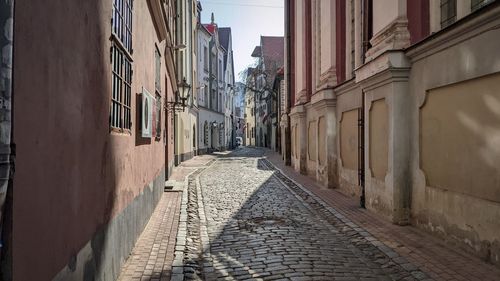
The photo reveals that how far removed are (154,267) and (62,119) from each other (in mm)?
3008

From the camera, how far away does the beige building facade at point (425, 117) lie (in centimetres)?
576

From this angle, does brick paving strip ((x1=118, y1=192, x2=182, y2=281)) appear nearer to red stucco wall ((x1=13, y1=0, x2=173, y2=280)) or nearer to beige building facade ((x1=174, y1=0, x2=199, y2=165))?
red stucco wall ((x1=13, y1=0, x2=173, y2=280))

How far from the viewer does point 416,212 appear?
7.85 metres

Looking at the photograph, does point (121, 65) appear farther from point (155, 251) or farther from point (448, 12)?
point (448, 12)

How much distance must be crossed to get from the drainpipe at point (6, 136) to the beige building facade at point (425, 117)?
5.02 metres

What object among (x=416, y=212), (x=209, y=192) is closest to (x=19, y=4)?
(x=416, y=212)

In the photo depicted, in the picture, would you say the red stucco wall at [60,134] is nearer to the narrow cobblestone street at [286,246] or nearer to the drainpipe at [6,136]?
the drainpipe at [6,136]

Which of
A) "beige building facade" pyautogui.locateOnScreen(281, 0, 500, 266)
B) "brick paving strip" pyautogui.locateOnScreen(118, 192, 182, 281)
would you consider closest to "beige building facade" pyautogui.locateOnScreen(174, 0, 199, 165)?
"beige building facade" pyautogui.locateOnScreen(281, 0, 500, 266)

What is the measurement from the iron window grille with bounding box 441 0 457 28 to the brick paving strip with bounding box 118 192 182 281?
5.22 m

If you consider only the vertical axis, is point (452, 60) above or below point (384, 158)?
above

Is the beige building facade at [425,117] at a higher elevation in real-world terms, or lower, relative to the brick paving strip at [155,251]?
higher

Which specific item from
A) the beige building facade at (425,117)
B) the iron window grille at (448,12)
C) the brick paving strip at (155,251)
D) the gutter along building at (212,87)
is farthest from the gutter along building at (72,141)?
the gutter along building at (212,87)

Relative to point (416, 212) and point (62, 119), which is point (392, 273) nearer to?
point (416, 212)

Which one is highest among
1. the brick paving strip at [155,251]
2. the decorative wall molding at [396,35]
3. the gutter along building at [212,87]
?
the gutter along building at [212,87]
